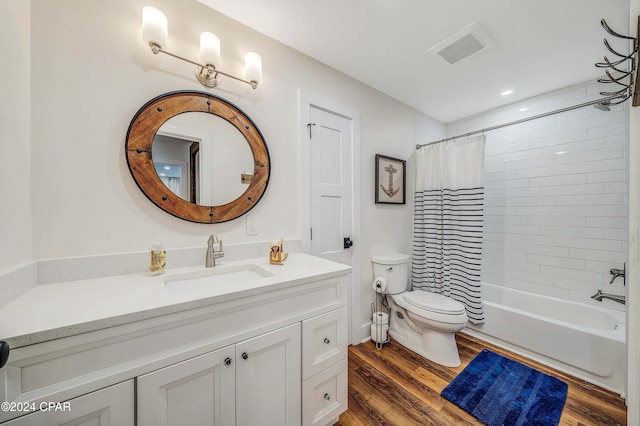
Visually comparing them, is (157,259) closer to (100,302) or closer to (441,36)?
(100,302)

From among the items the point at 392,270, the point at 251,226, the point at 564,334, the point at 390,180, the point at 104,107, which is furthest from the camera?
the point at 390,180

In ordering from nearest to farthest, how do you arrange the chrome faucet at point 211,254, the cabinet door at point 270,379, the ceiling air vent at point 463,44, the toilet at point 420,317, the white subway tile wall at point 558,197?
the cabinet door at point 270,379 → the chrome faucet at point 211,254 → the ceiling air vent at point 463,44 → the toilet at point 420,317 → the white subway tile wall at point 558,197

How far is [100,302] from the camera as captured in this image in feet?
2.47

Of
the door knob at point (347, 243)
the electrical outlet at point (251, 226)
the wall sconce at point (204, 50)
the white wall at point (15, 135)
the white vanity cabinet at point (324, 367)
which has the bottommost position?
the white vanity cabinet at point (324, 367)

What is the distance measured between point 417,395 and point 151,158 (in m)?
2.08

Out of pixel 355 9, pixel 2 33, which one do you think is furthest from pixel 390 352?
pixel 2 33

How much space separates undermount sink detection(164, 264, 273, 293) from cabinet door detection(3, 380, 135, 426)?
411 millimetres

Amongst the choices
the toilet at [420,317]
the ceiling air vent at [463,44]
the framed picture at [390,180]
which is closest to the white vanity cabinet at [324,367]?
the toilet at [420,317]

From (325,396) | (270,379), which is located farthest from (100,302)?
(325,396)

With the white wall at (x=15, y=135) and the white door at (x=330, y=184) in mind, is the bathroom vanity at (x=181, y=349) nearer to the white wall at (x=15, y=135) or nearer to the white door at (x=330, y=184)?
the white wall at (x=15, y=135)

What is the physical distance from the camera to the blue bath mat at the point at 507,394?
1297 millimetres

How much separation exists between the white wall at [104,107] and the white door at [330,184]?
0.40 m

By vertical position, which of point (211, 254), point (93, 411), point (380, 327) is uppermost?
point (211, 254)

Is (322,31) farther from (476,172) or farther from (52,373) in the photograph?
(52,373)
